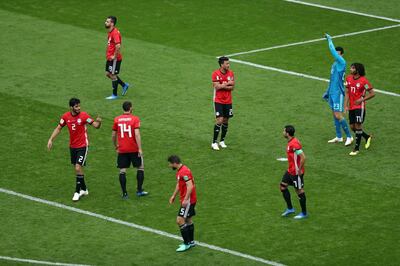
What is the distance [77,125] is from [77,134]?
227mm

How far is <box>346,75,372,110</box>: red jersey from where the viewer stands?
81.8 feet

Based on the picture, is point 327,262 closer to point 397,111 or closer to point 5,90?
point 397,111

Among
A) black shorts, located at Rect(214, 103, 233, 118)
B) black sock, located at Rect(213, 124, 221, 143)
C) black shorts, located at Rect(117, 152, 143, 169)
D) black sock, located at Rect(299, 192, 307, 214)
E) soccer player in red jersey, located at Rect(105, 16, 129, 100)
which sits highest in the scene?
soccer player in red jersey, located at Rect(105, 16, 129, 100)

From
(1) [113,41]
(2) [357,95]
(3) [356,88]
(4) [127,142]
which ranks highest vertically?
(1) [113,41]

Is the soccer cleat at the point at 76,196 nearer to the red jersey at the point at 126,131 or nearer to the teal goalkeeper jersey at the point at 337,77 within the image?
the red jersey at the point at 126,131

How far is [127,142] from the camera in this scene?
22156 millimetres

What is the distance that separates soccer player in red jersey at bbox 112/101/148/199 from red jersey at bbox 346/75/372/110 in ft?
20.1

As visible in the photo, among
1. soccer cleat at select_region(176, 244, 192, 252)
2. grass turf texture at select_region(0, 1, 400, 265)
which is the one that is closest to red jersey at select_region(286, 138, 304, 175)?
grass turf texture at select_region(0, 1, 400, 265)

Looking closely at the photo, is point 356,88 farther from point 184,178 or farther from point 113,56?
point 113,56

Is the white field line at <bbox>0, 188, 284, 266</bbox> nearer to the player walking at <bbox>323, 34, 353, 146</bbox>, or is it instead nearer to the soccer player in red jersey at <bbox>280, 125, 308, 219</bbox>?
the soccer player in red jersey at <bbox>280, 125, 308, 219</bbox>

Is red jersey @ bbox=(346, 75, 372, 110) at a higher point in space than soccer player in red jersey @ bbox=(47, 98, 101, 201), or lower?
higher

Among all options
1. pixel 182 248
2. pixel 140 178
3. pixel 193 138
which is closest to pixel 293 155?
pixel 182 248

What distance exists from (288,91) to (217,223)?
393 inches

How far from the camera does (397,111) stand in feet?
93.7
